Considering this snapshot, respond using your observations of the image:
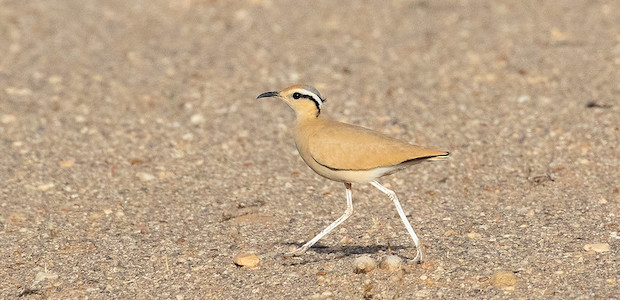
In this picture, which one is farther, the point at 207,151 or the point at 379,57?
the point at 379,57

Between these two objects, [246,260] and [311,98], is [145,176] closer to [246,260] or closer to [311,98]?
[246,260]

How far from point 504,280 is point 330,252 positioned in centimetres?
146

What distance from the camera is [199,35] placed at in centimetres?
1262

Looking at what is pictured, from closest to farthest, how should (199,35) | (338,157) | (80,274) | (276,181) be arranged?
(338,157), (80,274), (276,181), (199,35)

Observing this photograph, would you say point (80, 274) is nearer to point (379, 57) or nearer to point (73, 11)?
point (379, 57)

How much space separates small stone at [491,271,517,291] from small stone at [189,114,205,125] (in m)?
4.82

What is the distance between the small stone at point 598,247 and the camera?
21.1ft

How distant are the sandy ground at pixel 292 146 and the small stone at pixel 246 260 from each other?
0.33 feet

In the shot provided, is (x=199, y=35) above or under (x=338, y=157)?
under

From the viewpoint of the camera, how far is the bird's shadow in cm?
656

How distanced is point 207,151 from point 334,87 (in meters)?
2.25

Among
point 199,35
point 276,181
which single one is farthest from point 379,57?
point 276,181

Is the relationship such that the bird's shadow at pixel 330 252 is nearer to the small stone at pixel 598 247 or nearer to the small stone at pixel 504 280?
the small stone at pixel 504 280

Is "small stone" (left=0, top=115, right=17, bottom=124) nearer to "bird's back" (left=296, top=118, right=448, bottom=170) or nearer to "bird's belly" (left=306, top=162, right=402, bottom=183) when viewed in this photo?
"bird's back" (left=296, top=118, right=448, bottom=170)
